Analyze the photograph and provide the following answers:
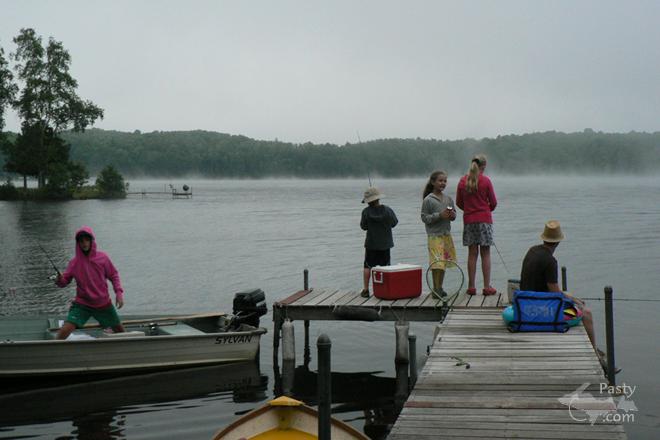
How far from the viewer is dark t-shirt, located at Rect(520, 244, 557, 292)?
1034 centimetres

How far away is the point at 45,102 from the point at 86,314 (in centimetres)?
8467

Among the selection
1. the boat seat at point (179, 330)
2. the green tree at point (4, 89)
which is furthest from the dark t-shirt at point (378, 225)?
the green tree at point (4, 89)

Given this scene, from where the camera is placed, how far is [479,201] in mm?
13078

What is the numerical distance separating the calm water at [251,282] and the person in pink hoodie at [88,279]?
1376 mm

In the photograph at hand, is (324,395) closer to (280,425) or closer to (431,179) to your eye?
(280,425)

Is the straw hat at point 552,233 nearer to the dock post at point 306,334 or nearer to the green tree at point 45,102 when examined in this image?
the dock post at point 306,334

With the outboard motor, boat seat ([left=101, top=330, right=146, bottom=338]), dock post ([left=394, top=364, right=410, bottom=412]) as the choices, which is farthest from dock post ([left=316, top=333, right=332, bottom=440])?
the outboard motor

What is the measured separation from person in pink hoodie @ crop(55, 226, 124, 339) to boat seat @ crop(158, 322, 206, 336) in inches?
65.9

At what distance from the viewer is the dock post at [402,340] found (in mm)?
13484

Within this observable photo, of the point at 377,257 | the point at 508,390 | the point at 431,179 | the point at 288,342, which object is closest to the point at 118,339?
the point at 288,342

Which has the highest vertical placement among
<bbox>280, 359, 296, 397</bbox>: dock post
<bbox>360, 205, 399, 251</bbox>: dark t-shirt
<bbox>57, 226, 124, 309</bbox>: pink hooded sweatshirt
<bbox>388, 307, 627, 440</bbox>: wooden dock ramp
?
<bbox>360, 205, 399, 251</bbox>: dark t-shirt

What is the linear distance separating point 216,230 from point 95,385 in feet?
145

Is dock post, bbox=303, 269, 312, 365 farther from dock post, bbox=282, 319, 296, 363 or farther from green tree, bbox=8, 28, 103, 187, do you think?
green tree, bbox=8, 28, 103, 187

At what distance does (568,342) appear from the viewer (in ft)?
32.6
